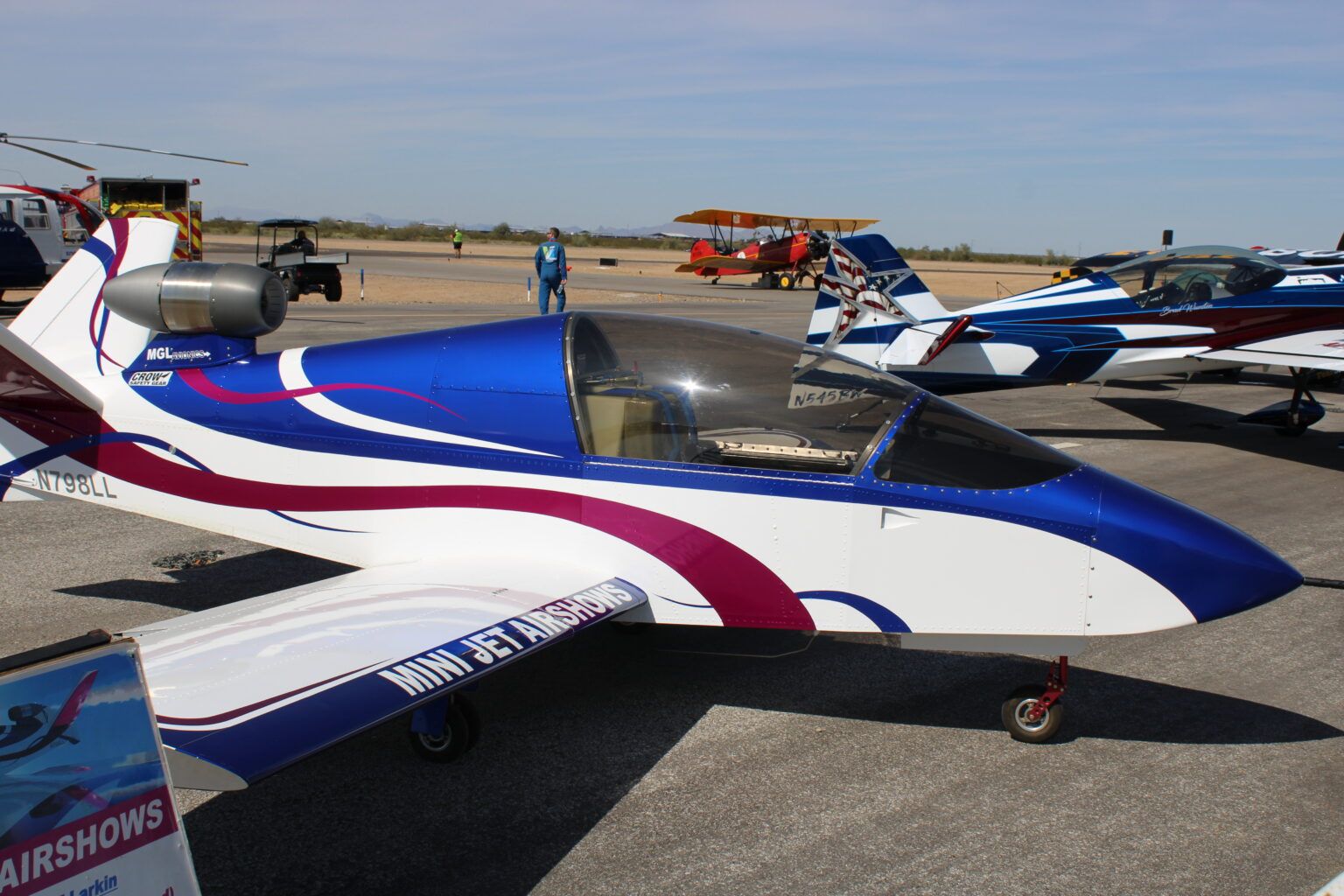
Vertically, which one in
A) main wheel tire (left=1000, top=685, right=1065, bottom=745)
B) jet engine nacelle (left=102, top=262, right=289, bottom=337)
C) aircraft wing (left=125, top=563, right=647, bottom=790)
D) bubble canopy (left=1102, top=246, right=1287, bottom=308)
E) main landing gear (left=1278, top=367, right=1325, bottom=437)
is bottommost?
main wheel tire (left=1000, top=685, right=1065, bottom=745)

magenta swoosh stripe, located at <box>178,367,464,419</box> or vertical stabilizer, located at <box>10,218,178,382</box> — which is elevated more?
vertical stabilizer, located at <box>10,218,178,382</box>

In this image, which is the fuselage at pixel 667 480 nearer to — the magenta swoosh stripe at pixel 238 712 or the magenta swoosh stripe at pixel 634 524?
the magenta swoosh stripe at pixel 634 524

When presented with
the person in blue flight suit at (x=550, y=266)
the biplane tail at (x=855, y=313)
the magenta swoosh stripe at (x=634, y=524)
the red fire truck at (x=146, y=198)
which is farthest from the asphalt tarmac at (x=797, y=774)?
the red fire truck at (x=146, y=198)

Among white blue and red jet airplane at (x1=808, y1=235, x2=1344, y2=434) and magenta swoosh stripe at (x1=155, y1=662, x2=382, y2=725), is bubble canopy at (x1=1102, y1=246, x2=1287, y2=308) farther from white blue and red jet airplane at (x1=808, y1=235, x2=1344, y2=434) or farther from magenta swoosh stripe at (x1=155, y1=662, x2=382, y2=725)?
magenta swoosh stripe at (x1=155, y1=662, x2=382, y2=725)

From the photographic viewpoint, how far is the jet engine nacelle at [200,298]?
587 centimetres

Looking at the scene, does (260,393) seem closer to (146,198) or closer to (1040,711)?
(1040,711)

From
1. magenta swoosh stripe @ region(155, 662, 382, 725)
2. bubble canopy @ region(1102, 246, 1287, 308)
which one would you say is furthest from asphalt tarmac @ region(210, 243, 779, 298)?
magenta swoosh stripe @ region(155, 662, 382, 725)

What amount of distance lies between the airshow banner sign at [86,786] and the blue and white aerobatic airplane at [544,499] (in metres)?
0.71

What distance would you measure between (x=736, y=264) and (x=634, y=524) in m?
41.0

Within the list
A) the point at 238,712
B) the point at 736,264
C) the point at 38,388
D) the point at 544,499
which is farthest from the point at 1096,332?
the point at 736,264

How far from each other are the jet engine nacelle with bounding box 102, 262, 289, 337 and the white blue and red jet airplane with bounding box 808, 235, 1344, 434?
7.65 metres

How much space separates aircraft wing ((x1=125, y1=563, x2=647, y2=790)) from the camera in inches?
126

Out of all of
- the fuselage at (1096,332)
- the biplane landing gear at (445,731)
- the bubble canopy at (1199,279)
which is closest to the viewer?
the biplane landing gear at (445,731)

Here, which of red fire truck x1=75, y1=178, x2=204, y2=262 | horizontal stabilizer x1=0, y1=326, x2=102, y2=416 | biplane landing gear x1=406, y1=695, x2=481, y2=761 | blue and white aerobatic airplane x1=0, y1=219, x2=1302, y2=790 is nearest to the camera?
blue and white aerobatic airplane x1=0, y1=219, x2=1302, y2=790
